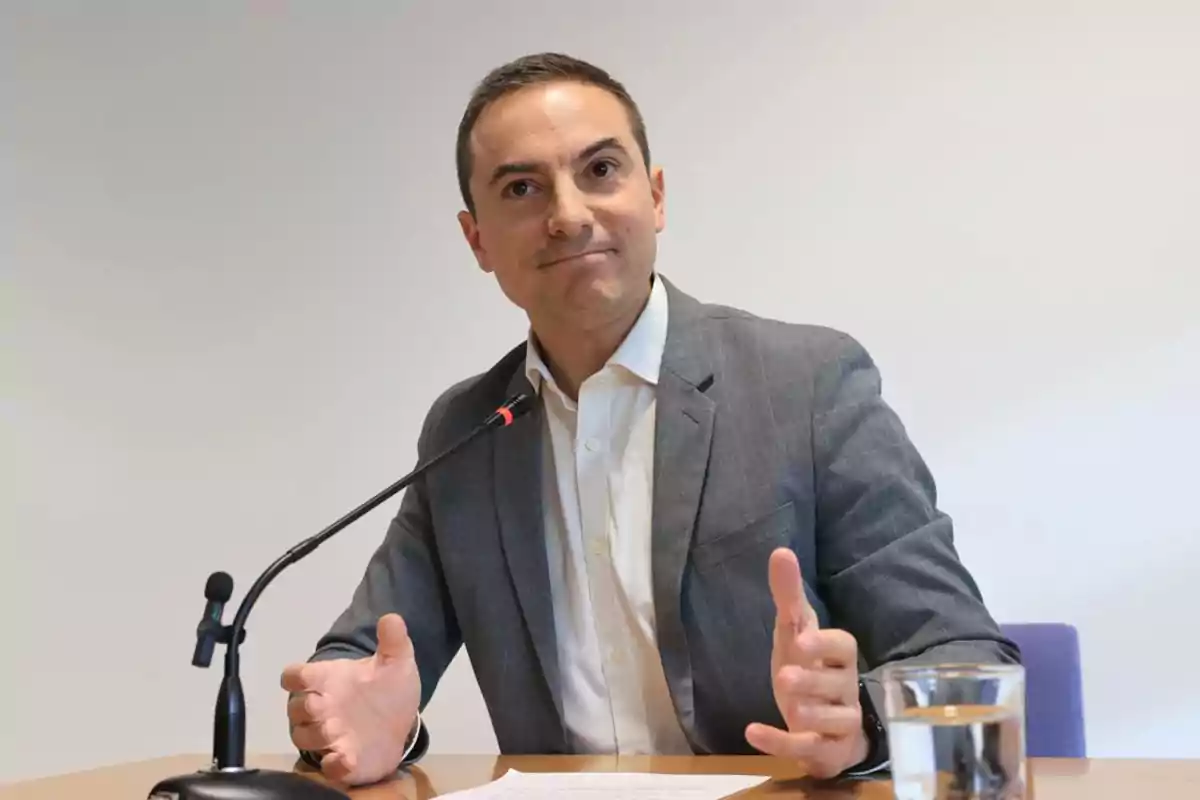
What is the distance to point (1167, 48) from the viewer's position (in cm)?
196

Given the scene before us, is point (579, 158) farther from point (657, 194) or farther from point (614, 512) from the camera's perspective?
point (614, 512)

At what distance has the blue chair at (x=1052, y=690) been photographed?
1.38 metres

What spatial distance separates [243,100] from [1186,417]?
1.95 m

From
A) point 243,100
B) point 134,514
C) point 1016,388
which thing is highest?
point 243,100

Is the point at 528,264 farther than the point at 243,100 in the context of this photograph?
No

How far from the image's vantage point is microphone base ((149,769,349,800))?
2.80 ft

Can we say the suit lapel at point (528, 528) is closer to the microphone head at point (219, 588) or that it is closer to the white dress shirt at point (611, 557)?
the white dress shirt at point (611, 557)

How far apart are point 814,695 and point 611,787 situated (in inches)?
7.8

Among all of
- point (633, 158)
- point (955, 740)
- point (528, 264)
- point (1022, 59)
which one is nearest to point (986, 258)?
point (1022, 59)

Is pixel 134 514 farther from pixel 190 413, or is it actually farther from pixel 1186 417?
pixel 1186 417

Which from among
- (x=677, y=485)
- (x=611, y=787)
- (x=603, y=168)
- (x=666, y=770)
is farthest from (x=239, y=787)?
(x=603, y=168)

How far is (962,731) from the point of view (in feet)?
2.23

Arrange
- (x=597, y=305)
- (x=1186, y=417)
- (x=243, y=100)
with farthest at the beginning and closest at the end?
(x=243, y=100), (x=1186, y=417), (x=597, y=305)

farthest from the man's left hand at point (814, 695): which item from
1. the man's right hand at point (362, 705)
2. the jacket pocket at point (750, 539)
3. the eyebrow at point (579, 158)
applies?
the eyebrow at point (579, 158)
